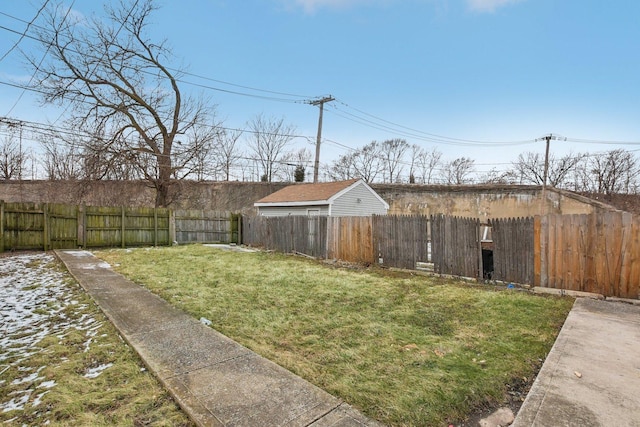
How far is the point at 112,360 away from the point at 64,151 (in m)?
25.7

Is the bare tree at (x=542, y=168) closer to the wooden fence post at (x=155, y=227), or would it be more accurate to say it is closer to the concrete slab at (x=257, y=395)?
the wooden fence post at (x=155, y=227)

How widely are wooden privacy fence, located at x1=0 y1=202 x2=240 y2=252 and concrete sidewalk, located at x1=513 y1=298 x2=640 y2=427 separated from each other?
14209 millimetres

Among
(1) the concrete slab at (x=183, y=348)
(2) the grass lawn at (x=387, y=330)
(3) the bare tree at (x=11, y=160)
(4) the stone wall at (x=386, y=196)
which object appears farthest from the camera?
(3) the bare tree at (x=11, y=160)

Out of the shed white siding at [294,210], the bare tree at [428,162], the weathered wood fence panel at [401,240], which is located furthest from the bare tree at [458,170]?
the weathered wood fence panel at [401,240]

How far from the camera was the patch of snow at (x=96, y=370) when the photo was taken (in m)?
2.56

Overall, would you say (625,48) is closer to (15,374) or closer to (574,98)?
(574,98)

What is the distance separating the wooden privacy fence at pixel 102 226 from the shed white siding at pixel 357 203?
519 cm

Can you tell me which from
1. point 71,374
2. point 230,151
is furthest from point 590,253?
point 230,151

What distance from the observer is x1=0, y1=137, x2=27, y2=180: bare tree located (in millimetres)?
27797

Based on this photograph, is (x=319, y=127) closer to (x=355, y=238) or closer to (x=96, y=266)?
(x=355, y=238)

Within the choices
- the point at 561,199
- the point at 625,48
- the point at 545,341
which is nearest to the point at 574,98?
the point at 625,48

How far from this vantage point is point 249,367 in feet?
8.79

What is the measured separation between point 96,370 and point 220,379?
111cm

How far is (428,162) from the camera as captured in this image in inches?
1475
